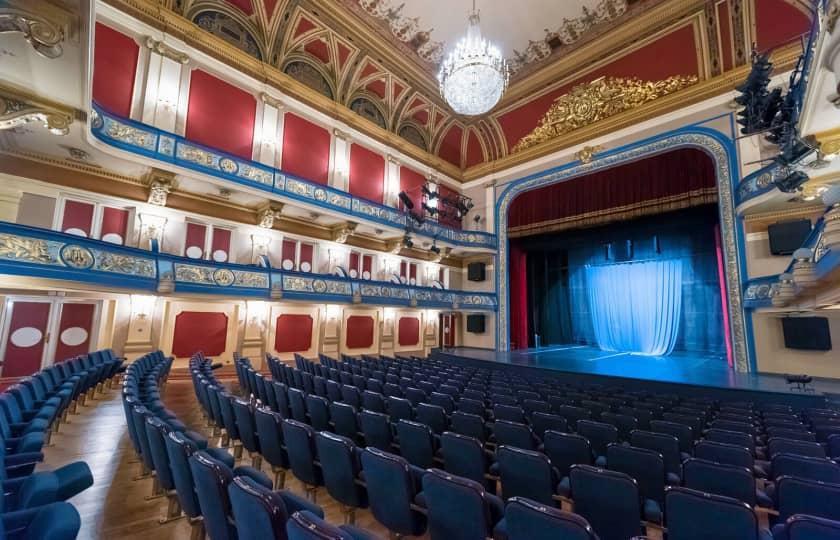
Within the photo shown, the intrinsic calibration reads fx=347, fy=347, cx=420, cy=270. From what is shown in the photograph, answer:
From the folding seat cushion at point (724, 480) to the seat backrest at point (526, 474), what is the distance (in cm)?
74

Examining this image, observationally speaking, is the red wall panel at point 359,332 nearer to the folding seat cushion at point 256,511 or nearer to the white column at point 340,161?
the white column at point 340,161

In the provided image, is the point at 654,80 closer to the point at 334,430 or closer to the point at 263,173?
the point at 263,173

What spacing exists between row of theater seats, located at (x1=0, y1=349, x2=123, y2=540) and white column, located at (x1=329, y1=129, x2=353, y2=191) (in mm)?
8128

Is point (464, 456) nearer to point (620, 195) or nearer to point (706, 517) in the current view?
point (706, 517)

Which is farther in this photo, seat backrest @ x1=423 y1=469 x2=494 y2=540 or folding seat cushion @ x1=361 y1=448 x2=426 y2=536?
folding seat cushion @ x1=361 y1=448 x2=426 y2=536

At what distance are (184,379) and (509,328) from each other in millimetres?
10317

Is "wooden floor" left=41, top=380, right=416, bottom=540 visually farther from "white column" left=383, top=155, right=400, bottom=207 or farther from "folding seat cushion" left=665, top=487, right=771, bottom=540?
"white column" left=383, top=155, right=400, bottom=207

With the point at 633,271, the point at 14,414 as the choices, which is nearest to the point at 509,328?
the point at 633,271

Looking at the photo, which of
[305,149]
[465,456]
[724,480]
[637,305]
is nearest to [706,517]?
[724,480]

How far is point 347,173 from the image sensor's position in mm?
11547

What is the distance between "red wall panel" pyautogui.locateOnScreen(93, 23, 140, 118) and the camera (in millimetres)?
7086

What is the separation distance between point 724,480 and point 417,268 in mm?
12291

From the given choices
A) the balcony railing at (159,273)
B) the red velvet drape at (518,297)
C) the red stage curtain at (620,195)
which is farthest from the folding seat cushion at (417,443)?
the red velvet drape at (518,297)

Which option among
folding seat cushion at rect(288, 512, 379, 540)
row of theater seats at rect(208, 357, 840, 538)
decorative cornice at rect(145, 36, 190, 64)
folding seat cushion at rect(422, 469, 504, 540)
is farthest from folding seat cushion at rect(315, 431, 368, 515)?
decorative cornice at rect(145, 36, 190, 64)
